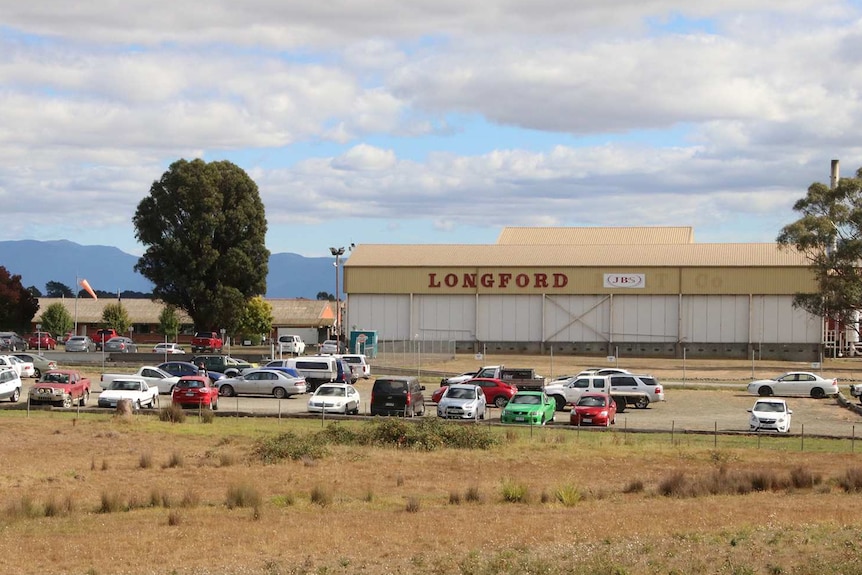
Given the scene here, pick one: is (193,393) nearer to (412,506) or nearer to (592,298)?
(412,506)

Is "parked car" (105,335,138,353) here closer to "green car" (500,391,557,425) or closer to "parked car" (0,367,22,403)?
"parked car" (0,367,22,403)

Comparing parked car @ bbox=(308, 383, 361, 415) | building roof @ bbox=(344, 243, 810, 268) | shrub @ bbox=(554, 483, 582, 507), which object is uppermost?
building roof @ bbox=(344, 243, 810, 268)

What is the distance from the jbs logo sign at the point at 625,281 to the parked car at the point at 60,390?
5719cm

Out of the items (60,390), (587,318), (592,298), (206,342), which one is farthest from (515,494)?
(592,298)

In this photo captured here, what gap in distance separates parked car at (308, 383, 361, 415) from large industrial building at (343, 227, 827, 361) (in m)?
51.7

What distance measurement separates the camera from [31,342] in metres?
104

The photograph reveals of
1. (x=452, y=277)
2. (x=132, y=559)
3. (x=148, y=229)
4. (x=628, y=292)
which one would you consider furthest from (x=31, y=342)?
(x=132, y=559)

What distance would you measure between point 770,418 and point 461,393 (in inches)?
446

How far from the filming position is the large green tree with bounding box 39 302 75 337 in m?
125

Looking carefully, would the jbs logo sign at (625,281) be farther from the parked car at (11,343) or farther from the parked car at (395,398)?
the parked car at (395,398)

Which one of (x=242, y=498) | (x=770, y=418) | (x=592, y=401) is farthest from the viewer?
(x=592, y=401)

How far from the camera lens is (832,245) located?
84.5 meters

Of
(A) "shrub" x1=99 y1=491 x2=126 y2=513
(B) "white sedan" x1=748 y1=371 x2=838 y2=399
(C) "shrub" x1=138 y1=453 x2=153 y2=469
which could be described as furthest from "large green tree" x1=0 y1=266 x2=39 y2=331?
(A) "shrub" x1=99 y1=491 x2=126 y2=513

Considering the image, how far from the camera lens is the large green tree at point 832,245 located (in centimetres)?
8256
